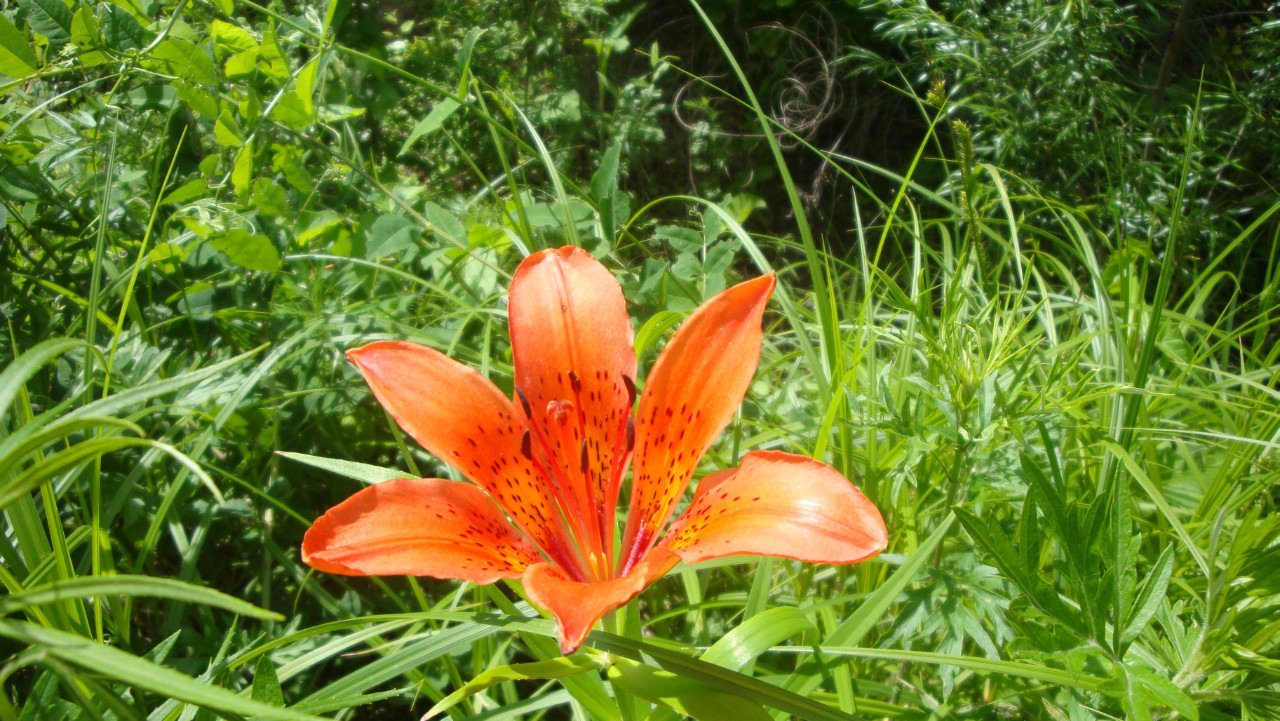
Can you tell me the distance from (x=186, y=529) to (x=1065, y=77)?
267 centimetres

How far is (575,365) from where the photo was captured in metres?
1.10

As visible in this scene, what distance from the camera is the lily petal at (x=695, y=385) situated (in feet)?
3.35

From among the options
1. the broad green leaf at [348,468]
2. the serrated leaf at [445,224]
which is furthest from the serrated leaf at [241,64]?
the broad green leaf at [348,468]

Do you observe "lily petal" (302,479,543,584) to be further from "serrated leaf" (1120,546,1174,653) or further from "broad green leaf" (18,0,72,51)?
"broad green leaf" (18,0,72,51)

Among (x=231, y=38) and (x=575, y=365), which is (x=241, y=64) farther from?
(x=575, y=365)

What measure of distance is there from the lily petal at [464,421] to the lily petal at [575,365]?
4 centimetres

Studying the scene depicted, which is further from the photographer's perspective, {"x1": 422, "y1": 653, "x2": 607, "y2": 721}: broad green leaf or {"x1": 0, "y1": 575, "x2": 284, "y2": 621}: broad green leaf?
{"x1": 422, "y1": 653, "x2": 607, "y2": 721}: broad green leaf

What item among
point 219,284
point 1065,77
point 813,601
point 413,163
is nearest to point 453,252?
point 219,284

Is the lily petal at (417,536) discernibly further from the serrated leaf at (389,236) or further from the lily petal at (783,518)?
the serrated leaf at (389,236)

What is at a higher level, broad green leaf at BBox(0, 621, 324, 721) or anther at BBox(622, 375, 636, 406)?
broad green leaf at BBox(0, 621, 324, 721)

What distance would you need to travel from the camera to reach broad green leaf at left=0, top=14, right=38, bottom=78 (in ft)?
4.95

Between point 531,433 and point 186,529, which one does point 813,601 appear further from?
point 186,529

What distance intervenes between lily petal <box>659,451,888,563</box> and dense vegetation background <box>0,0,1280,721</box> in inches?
5.7

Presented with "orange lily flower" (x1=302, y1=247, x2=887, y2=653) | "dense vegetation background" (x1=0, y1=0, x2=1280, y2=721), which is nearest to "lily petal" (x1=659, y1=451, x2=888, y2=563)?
"orange lily flower" (x1=302, y1=247, x2=887, y2=653)
